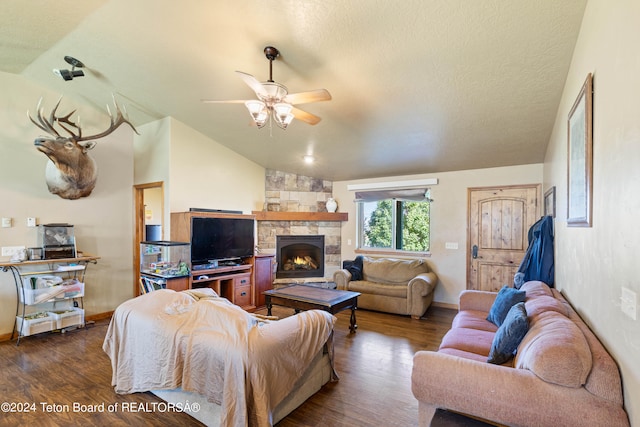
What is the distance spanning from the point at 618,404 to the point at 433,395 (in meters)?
0.77

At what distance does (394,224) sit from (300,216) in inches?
73.3

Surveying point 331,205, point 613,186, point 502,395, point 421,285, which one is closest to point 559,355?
point 502,395

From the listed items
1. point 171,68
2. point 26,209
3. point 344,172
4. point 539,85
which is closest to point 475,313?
point 539,85

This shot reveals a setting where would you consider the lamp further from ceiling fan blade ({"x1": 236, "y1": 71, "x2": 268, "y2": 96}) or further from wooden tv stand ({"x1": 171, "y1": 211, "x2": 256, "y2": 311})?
wooden tv stand ({"x1": 171, "y1": 211, "x2": 256, "y2": 311})

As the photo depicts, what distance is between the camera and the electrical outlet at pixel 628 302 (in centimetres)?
116

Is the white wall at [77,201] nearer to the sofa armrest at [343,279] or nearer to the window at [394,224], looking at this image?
the sofa armrest at [343,279]

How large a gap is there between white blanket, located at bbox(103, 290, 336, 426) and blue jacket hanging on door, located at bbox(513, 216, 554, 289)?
2.49 metres

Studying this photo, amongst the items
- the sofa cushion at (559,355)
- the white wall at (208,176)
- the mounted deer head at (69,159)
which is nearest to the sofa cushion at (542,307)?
the sofa cushion at (559,355)

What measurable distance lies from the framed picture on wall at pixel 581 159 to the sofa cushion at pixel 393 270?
2.81 meters

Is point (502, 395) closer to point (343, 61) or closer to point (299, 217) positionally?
point (343, 61)

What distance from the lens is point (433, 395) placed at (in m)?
1.67

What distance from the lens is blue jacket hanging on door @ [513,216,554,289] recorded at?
329cm

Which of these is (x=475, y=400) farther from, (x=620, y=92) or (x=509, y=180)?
(x=509, y=180)

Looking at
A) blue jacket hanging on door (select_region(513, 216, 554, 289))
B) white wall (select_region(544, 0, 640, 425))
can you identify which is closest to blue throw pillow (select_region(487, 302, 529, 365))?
white wall (select_region(544, 0, 640, 425))
